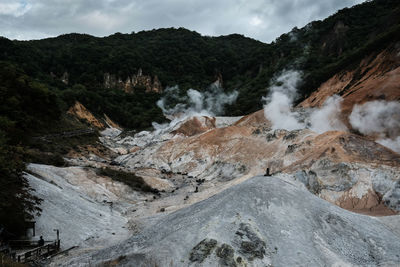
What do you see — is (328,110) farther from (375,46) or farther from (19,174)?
(19,174)

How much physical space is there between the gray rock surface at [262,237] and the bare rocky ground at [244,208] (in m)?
0.03

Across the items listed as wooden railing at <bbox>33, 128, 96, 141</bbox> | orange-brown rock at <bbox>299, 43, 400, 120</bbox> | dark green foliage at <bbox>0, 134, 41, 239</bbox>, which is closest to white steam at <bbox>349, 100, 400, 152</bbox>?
orange-brown rock at <bbox>299, 43, 400, 120</bbox>

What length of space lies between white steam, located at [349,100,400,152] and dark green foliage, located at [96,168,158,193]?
2015cm

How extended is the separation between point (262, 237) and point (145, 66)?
102 m

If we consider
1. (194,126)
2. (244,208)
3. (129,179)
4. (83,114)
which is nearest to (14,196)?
(244,208)

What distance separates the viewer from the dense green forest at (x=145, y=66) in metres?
35.5

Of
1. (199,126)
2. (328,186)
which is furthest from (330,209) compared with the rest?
(199,126)

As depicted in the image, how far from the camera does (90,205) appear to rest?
18.9m

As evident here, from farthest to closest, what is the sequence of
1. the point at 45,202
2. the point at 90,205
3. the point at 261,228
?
1. the point at 90,205
2. the point at 45,202
3. the point at 261,228

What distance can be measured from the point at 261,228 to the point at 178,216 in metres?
3.89

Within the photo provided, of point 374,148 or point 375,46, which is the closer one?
point 374,148

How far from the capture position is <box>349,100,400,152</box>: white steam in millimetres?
26828

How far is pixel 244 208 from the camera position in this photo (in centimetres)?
1035

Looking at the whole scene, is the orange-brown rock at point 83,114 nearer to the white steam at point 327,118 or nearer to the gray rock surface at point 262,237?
the white steam at point 327,118
